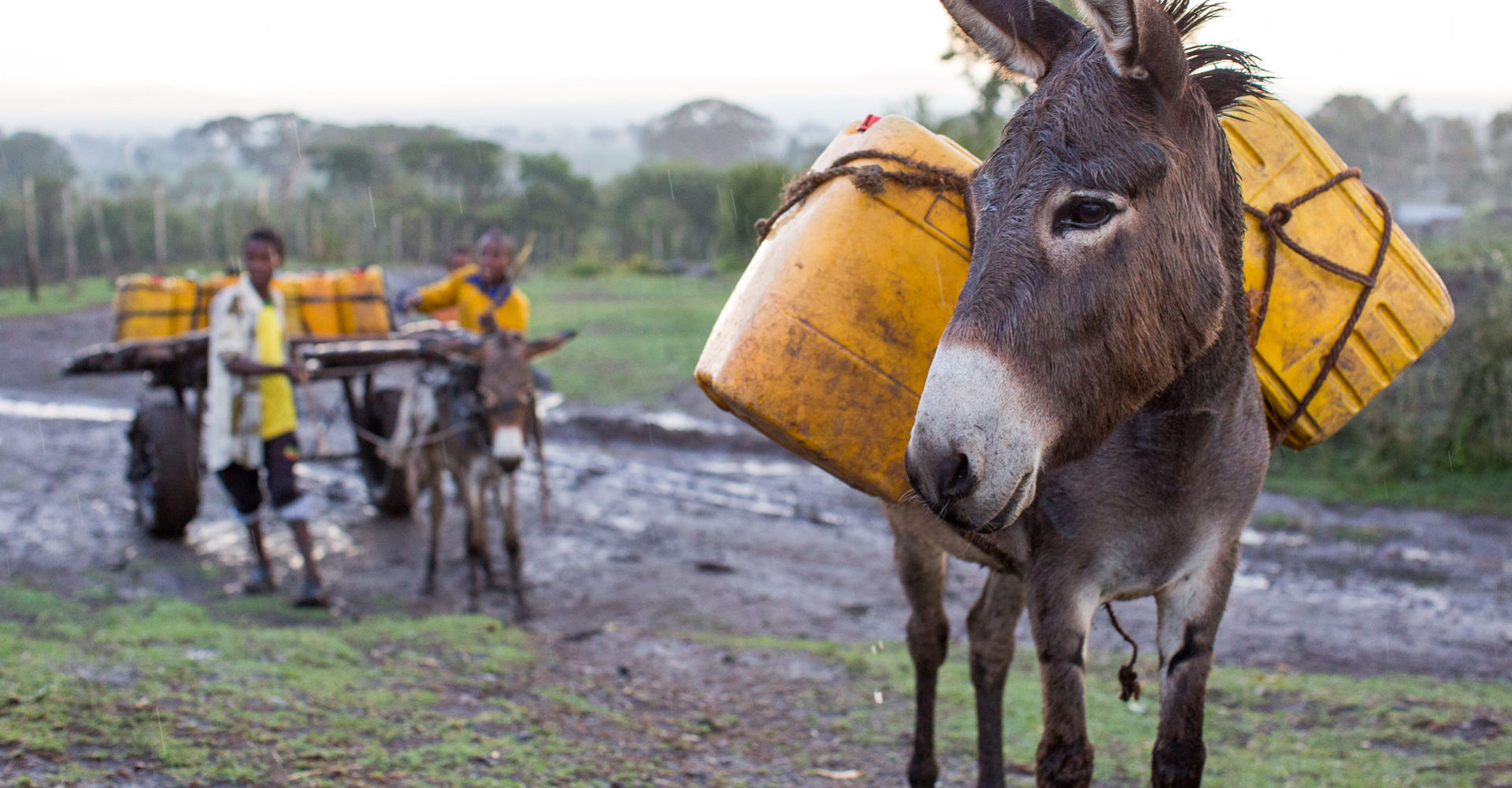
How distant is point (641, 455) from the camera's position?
11484 mm

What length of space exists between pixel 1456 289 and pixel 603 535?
1227 centimetres

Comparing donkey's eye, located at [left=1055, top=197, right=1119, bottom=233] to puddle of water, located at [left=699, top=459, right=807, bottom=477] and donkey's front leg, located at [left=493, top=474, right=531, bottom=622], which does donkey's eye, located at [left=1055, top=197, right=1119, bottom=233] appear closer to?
donkey's front leg, located at [left=493, top=474, right=531, bottom=622]

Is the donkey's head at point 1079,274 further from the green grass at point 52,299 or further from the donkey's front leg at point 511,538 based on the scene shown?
the green grass at point 52,299

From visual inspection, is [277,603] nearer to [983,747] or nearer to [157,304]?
Answer: [157,304]

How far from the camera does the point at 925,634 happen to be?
409cm

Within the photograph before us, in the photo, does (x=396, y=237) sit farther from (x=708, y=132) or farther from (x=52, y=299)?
(x=708, y=132)

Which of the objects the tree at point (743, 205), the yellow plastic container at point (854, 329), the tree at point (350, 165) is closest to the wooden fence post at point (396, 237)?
the tree at point (743, 205)

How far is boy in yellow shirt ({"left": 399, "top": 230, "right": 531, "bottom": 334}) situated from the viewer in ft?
24.9

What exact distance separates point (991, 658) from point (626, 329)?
Result: 15995mm

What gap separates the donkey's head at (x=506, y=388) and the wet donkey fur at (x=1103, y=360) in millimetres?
4346

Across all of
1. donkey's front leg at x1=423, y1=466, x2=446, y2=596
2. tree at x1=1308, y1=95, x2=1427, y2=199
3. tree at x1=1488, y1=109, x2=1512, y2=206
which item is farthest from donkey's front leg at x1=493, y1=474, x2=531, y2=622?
tree at x1=1488, y1=109, x2=1512, y2=206

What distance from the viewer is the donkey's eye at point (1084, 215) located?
78.4 inches

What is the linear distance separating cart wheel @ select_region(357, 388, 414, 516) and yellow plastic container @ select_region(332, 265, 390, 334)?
2.37 feet

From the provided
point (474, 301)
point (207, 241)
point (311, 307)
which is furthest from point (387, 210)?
point (474, 301)
